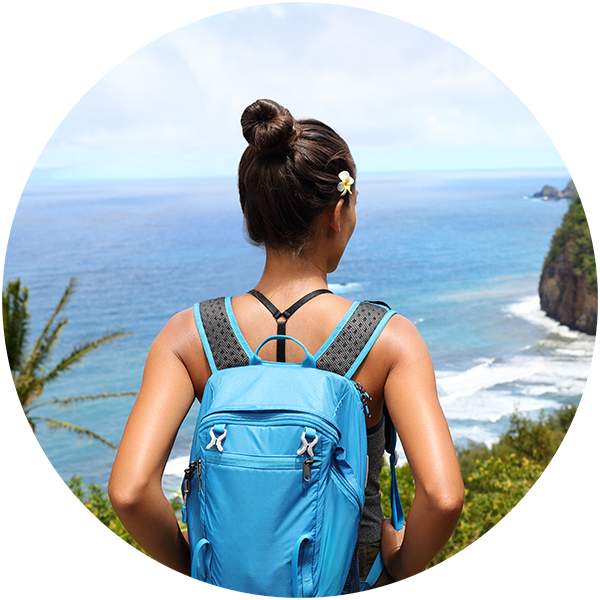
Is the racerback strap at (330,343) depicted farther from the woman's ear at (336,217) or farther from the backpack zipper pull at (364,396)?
the woman's ear at (336,217)

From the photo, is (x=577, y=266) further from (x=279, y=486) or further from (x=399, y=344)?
(x=279, y=486)

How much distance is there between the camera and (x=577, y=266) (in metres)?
28.3

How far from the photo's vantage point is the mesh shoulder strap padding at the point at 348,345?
149cm

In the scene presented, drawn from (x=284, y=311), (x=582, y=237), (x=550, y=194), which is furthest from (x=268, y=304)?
(x=550, y=194)

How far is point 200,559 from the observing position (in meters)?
1.41

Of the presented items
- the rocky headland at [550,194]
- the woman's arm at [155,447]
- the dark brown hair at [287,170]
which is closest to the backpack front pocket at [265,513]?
the woman's arm at [155,447]

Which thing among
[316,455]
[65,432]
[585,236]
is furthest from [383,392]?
[65,432]

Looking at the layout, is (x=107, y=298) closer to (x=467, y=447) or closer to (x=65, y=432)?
(x=65, y=432)

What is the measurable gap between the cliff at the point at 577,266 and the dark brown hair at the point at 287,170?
24399 mm

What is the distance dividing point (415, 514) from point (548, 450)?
14.9 meters

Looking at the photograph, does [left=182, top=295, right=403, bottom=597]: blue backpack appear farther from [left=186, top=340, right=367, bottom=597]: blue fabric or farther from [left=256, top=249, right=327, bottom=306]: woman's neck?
[left=256, top=249, right=327, bottom=306]: woman's neck

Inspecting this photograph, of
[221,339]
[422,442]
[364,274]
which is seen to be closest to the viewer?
[422,442]

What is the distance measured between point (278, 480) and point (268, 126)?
84 centimetres

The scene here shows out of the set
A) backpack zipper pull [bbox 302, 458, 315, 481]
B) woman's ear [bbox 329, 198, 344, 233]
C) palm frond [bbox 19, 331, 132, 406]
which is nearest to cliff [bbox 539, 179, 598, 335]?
palm frond [bbox 19, 331, 132, 406]
